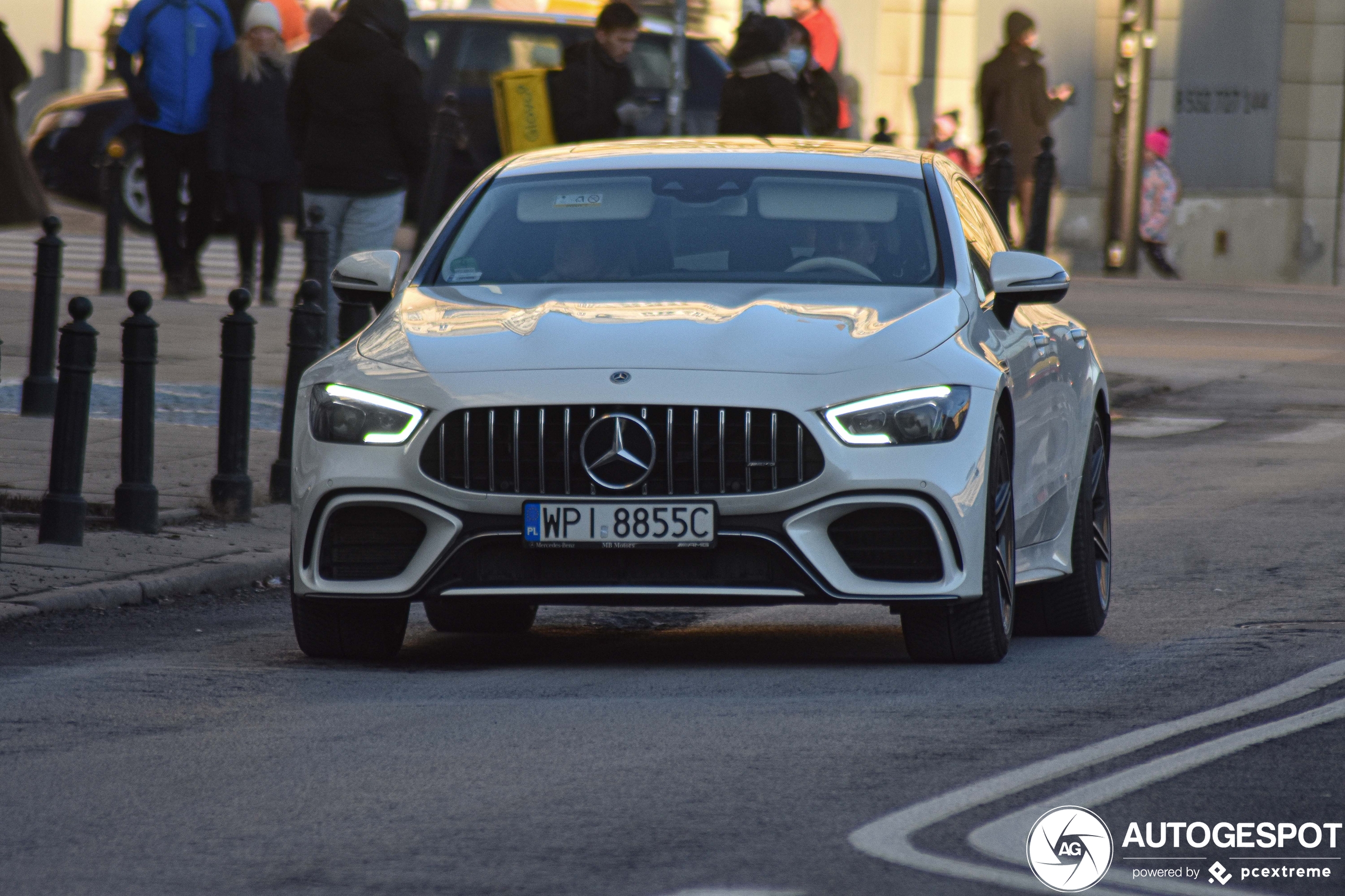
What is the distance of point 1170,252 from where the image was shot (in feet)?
122

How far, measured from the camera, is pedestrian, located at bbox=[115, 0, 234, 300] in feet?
60.2

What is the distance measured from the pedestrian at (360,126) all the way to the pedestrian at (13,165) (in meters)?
6.82

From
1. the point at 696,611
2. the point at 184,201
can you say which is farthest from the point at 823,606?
the point at 184,201

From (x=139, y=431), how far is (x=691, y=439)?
381cm

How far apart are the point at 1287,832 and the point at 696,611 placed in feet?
13.8

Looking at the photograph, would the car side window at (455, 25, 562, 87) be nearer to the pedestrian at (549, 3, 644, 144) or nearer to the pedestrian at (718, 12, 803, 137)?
the pedestrian at (549, 3, 644, 144)

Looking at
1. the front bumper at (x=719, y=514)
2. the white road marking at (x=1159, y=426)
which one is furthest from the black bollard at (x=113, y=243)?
the front bumper at (x=719, y=514)

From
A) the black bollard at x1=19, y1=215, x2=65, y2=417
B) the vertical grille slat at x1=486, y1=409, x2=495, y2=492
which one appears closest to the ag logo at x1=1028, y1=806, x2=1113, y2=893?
the vertical grille slat at x1=486, y1=409, x2=495, y2=492

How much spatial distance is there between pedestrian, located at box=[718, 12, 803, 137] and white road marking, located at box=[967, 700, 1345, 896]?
9.01m

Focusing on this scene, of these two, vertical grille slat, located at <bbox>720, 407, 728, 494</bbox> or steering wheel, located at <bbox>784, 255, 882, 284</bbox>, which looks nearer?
vertical grille slat, located at <bbox>720, 407, 728, 494</bbox>

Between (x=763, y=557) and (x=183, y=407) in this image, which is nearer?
(x=763, y=557)

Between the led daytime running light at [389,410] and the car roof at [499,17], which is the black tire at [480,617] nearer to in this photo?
the led daytime running light at [389,410]

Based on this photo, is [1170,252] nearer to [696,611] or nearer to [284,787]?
[696,611]

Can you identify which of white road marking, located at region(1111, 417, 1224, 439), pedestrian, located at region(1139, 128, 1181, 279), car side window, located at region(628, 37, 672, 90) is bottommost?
pedestrian, located at region(1139, 128, 1181, 279)
